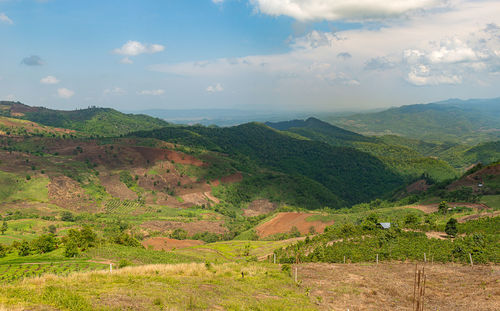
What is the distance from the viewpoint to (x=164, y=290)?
17844 mm

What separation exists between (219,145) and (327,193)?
84.6m

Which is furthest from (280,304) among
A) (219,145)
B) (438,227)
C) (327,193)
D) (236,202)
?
(219,145)

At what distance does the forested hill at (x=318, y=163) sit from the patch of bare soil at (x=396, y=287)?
107 metres

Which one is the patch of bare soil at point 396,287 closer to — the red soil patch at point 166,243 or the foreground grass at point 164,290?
the foreground grass at point 164,290

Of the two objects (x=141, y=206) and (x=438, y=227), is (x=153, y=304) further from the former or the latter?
(x=141, y=206)

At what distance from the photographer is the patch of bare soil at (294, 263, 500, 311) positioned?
18.6m

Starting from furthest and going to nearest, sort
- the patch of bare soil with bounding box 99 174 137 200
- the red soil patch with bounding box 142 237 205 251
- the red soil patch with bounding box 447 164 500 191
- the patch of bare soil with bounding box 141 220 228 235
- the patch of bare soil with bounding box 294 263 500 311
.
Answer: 1. the patch of bare soil with bounding box 99 174 137 200
2. the patch of bare soil with bounding box 141 220 228 235
3. the red soil patch with bounding box 447 164 500 191
4. the red soil patch with bounding box 142 237 205 251
5. the patch of bare soil with bounding box 294 263 500 311

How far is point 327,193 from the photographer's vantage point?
118750mm

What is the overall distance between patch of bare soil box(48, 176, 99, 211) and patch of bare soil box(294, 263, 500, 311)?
269 feet

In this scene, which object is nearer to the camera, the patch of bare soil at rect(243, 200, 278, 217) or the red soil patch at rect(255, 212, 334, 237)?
the red soil patch at rect(255, 212, 334, 237)

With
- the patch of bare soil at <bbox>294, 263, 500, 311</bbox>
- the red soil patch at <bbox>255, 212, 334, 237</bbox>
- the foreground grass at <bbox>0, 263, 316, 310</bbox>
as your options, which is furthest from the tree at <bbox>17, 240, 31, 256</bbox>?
the red soil patch at <bbox>255, 212, 334, 237</bbox>

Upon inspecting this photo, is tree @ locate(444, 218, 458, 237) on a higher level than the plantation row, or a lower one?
higher

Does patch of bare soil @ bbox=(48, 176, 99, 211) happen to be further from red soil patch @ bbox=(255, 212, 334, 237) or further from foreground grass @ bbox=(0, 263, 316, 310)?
foreground grass @ bbox=(0, 263, 316, 310)

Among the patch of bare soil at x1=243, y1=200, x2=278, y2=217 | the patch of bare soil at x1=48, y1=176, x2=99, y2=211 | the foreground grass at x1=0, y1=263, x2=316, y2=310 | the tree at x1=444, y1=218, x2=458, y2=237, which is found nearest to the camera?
the foreground grass at x1=0, y1=263, x2=316, y2=310
